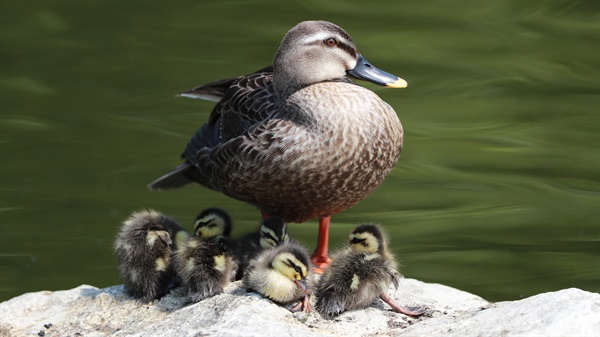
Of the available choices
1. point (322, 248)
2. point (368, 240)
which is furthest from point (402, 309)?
point (322, 248)

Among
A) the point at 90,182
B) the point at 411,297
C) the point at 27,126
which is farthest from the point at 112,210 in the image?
the point at 411,297

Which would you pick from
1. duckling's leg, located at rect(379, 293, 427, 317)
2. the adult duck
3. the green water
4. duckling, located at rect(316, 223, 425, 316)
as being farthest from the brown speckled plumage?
the green water

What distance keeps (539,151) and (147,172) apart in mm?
2837

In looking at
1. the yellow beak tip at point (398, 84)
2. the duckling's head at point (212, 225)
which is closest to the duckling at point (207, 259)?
the duckling's head at point (212, 225)

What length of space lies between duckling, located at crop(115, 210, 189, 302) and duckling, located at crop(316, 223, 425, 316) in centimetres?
81

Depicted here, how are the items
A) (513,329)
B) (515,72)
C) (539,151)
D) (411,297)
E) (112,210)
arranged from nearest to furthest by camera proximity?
(513,329)
(411,297)
(112,210)
(539,151)
(515,72)

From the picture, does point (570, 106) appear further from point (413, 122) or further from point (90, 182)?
point (90, 182)

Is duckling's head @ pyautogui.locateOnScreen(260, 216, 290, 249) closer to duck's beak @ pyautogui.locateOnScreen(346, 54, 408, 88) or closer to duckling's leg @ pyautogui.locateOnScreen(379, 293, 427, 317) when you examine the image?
duckling's leg @ pyautogui.locateOnScreen(379, 293, 427, 317)

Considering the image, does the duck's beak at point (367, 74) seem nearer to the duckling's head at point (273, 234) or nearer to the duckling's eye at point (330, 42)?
the duckling's eye at point (330, 42)

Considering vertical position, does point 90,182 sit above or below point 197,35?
below

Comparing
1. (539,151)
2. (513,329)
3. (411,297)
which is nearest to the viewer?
(513,329)

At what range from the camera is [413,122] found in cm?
873

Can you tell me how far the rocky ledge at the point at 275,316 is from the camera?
4.21 metres

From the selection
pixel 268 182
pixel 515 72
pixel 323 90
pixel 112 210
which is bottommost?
pixel 112 210
